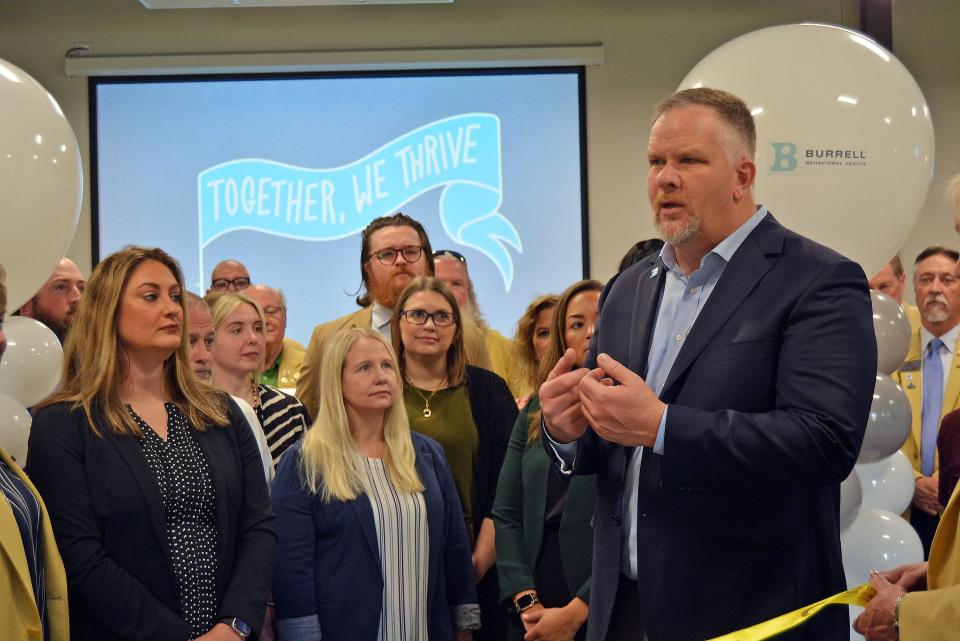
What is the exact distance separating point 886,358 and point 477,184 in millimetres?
3889

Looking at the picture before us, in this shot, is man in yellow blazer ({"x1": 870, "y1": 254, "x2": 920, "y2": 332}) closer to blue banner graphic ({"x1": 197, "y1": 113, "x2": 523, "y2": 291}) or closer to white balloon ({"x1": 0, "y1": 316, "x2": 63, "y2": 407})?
blue banner graphic ({"x1": 197, "y1": 113, "x2": 523, "y2": 291})

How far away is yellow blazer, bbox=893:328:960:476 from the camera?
4438 millimetres

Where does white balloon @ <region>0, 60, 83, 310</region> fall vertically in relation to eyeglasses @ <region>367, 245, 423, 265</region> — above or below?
above

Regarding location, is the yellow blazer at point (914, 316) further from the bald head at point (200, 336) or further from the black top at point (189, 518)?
A: the black top at point (189, 518)

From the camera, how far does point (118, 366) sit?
108 inches

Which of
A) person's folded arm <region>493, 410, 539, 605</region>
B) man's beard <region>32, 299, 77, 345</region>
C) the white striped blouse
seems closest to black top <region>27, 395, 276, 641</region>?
the white striped blouse

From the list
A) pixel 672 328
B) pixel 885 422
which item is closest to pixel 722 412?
pixel 672 328

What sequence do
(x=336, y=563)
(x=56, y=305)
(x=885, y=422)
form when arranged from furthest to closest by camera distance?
(x=56, y=305) → (x=885, y=422) → (x=336, y=563)

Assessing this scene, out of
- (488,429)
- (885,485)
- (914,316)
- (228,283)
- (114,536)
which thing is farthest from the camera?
(228,283)

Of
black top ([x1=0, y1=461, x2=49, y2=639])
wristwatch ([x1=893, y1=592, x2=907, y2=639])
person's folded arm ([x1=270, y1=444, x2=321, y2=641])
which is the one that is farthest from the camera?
person's folded arm ([x1=270, y1=444, x2=321, y2=641])

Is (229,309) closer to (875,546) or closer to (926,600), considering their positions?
(875,546)

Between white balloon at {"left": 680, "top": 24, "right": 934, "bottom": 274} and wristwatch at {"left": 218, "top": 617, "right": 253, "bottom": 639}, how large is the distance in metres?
1.80

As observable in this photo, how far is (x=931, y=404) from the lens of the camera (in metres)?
4.64

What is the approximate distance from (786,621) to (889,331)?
2.10 metres
